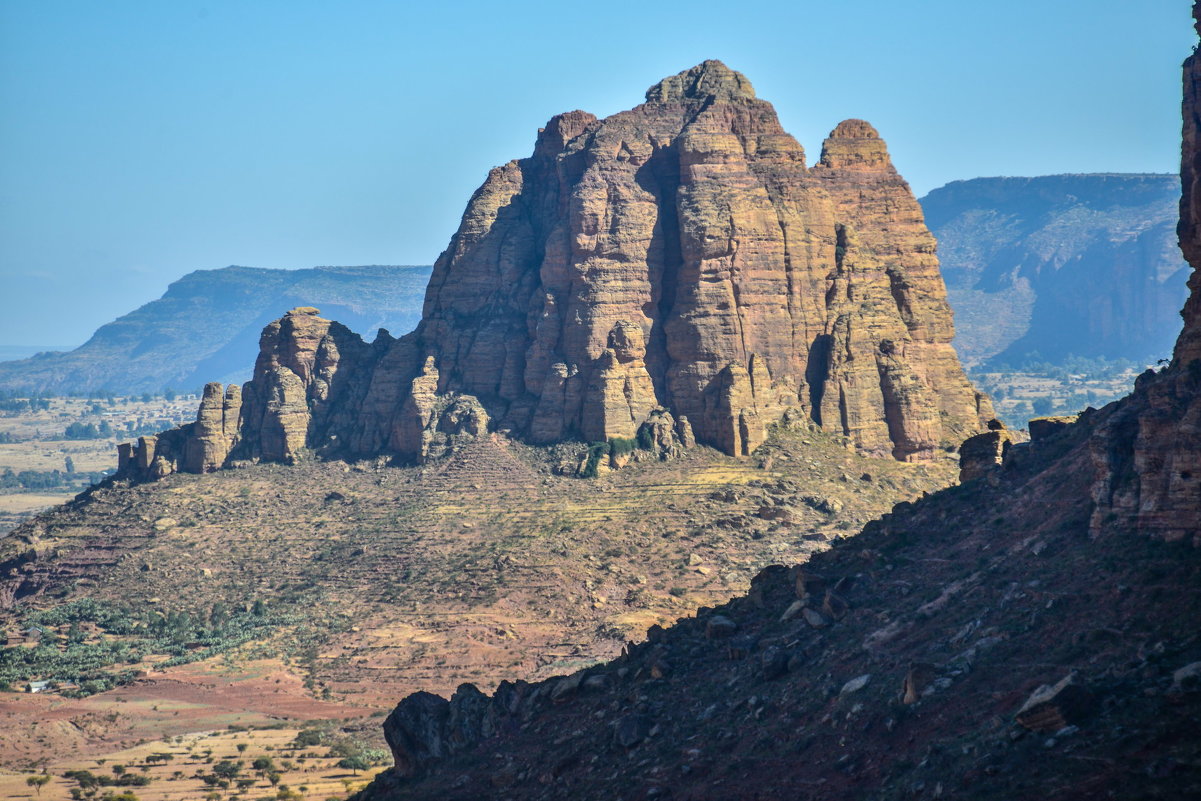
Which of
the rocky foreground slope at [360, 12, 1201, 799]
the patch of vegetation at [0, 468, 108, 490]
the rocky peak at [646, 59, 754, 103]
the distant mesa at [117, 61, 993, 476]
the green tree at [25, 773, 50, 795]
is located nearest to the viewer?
the rocky foreground slope at [360, 12, 1201, 799]

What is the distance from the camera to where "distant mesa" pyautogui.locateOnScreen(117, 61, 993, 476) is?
→ 8481cm

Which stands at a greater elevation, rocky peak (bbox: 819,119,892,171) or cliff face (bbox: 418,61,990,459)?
rocky peak (bbox: 819,119,892,171)

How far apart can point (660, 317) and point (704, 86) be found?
13322 millimetres

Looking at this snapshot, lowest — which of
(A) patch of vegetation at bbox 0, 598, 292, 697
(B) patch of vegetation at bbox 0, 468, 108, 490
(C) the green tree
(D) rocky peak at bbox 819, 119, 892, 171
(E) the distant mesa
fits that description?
(C) the green tree

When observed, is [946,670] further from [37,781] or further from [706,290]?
[706,290]

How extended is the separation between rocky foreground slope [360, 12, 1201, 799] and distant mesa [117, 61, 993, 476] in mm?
38178

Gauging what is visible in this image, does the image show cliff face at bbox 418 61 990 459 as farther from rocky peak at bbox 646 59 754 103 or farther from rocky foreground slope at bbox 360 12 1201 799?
rocky foreground slope at bbox 360 12 1201 799

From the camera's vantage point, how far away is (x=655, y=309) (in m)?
86.2

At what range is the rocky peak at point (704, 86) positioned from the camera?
89.1m

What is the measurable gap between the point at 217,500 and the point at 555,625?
25.8m

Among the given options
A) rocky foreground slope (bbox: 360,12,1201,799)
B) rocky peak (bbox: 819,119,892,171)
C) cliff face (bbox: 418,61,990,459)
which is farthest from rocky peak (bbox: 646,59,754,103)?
rocky foreground slope (bbox: 360,12,1201,799)

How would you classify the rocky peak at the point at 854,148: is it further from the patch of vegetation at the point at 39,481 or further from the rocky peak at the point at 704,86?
the patch of vegetation at the point at 39,481

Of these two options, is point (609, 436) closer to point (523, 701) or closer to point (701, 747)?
point (523, 701)

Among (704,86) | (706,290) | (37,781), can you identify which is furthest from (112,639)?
(704,86)
